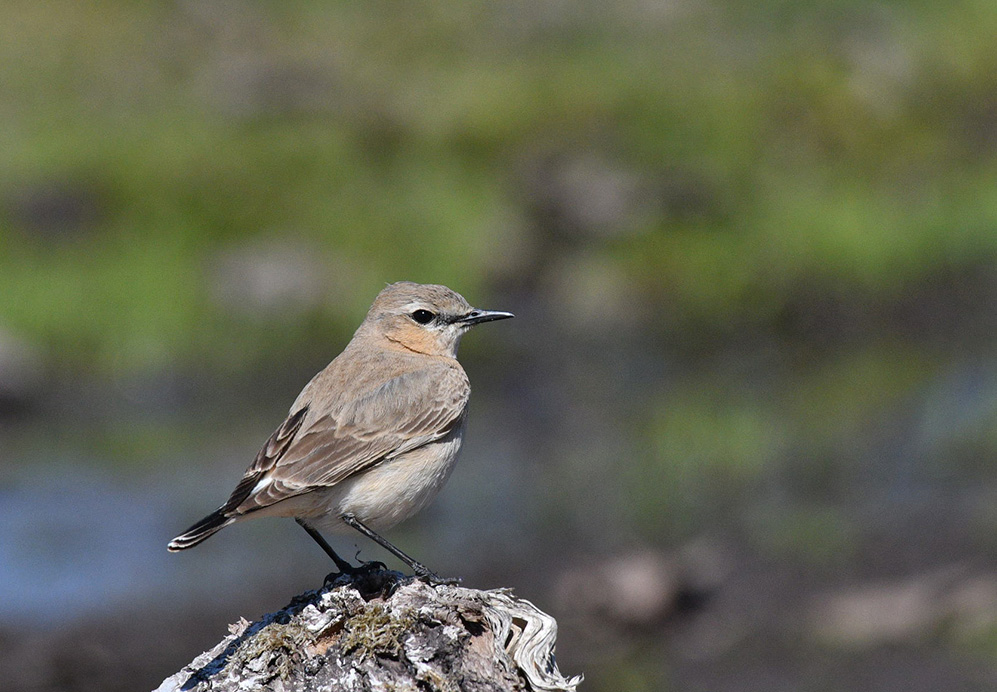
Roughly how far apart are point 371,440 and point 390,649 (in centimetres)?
202

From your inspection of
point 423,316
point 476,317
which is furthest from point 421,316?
point 476,317

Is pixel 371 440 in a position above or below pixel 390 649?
above

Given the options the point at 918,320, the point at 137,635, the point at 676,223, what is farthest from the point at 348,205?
the point at 137,635

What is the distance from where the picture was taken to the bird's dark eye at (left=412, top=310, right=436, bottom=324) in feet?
29.7

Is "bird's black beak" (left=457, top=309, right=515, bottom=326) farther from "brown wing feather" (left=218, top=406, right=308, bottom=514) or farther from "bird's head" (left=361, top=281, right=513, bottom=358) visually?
"brown wing feather" (left=218, top=406, right=308, bottom=514)

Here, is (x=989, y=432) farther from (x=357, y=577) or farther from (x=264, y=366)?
(x=357, y=577)

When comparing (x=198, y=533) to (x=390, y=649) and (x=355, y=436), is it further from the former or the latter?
(x=390, y=649)

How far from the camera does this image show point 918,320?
22.3 metres

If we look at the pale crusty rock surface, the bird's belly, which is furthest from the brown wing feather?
the pale crusty rock surface

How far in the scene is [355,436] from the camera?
805 centimetres

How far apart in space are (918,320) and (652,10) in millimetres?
11600

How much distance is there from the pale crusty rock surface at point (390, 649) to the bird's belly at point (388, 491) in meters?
1.18

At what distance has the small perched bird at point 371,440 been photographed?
Answer: 761 cm

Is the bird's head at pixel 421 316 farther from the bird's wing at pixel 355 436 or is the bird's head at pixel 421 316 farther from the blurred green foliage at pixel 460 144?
the blurred green foliage at pixel 460 144
